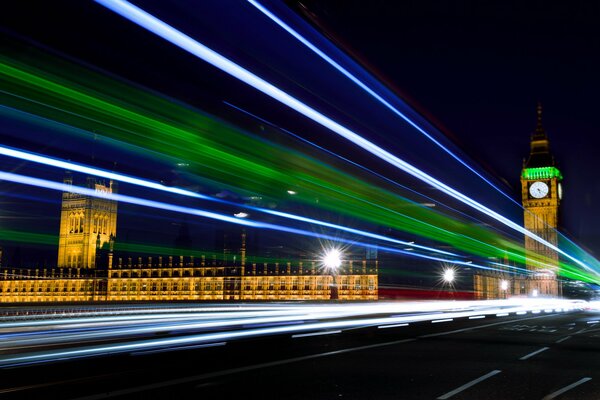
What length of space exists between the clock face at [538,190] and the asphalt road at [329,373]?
136 metres

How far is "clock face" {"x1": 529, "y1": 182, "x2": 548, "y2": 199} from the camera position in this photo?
145 m

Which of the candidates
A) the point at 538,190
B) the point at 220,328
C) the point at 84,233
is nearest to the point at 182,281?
the point at 84,233

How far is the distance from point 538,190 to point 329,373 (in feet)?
479

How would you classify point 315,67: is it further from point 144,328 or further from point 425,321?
point 425,321

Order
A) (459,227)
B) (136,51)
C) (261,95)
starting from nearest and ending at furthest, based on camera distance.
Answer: (136,51)
(261,95)
(459,227)

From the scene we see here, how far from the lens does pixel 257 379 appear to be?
1041 centimetres

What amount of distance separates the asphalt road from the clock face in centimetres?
13578

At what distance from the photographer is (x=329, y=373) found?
36.7 feet

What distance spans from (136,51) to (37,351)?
20.1 feet

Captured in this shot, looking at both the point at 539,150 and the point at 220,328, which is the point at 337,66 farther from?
the point at 539,150

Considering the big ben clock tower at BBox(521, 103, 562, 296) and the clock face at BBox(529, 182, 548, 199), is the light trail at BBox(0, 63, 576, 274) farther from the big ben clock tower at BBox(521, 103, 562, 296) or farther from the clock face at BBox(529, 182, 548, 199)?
the clock face at BBox(529, 182, 548, 199)

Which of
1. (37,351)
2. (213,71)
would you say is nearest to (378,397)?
(37,351)

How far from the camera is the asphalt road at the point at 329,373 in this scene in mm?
9117

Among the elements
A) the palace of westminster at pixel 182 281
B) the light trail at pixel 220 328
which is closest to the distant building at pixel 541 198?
the palace of westminster at pixel 182 281
